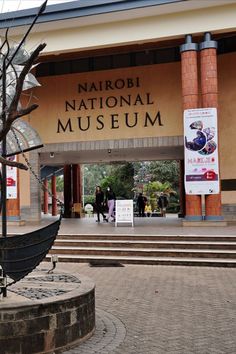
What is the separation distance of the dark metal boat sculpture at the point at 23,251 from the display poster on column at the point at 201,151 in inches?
404

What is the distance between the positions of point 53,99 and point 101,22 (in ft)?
13.1

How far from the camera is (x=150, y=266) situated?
10891 mm

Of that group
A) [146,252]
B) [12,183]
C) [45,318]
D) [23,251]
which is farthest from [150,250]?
[12,183]

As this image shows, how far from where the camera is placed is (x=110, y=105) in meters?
18.5

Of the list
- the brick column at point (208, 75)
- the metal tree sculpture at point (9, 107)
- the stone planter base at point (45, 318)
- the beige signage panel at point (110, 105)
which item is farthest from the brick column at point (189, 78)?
the metal tree sculpture at point (9, 107)

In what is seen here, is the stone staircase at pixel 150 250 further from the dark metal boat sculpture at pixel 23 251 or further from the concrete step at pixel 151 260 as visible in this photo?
the dark metal boat sculpture at pixel 23 251

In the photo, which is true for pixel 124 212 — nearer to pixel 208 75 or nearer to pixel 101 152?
pixel 101 152

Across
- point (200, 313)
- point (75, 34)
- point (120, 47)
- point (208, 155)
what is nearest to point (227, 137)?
point (208, 155)

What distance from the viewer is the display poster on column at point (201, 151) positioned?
50.0 ft

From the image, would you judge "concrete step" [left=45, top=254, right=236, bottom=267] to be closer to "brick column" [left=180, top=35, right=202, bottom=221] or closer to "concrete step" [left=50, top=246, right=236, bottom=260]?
"concrete step" [left=50, top=246, right=236, bottom=260]

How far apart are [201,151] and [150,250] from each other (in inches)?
196

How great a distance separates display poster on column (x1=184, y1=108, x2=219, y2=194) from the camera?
1523 cm

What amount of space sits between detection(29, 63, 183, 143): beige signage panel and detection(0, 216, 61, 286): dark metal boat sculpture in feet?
41.3

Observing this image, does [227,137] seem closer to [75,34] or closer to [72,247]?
[75,34]
